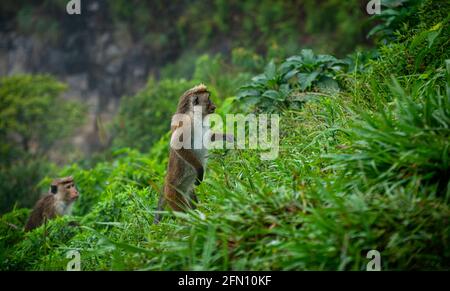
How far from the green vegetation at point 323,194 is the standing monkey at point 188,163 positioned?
0.26m

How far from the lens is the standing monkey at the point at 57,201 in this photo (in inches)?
301

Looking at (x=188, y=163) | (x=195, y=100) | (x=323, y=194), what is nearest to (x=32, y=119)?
(x=195, y=100)

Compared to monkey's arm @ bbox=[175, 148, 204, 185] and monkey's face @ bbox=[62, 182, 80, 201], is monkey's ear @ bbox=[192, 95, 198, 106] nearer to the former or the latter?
monkey's arm @ bbox=[175, 148, 204, 185]

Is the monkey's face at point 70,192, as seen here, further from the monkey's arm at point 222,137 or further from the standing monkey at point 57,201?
the monkey's arm at point 222,137

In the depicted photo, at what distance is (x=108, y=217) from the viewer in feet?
20.2

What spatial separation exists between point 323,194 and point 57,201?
4.93 m

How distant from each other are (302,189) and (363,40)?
33.2 feet

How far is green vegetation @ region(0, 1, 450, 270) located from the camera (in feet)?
11.9

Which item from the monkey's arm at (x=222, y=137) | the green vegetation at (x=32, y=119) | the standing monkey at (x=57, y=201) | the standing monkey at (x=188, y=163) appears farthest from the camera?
the green vegetation at (x=32, y=119)

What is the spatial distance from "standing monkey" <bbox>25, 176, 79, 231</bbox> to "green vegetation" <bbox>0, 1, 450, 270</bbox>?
1044 millimetres

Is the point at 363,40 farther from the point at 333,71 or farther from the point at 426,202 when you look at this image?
the point at 426,202

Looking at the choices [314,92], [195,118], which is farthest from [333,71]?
[195,118]

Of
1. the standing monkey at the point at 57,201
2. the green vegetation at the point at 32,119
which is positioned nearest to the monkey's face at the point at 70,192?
the standing monkey at the point at 57,201
